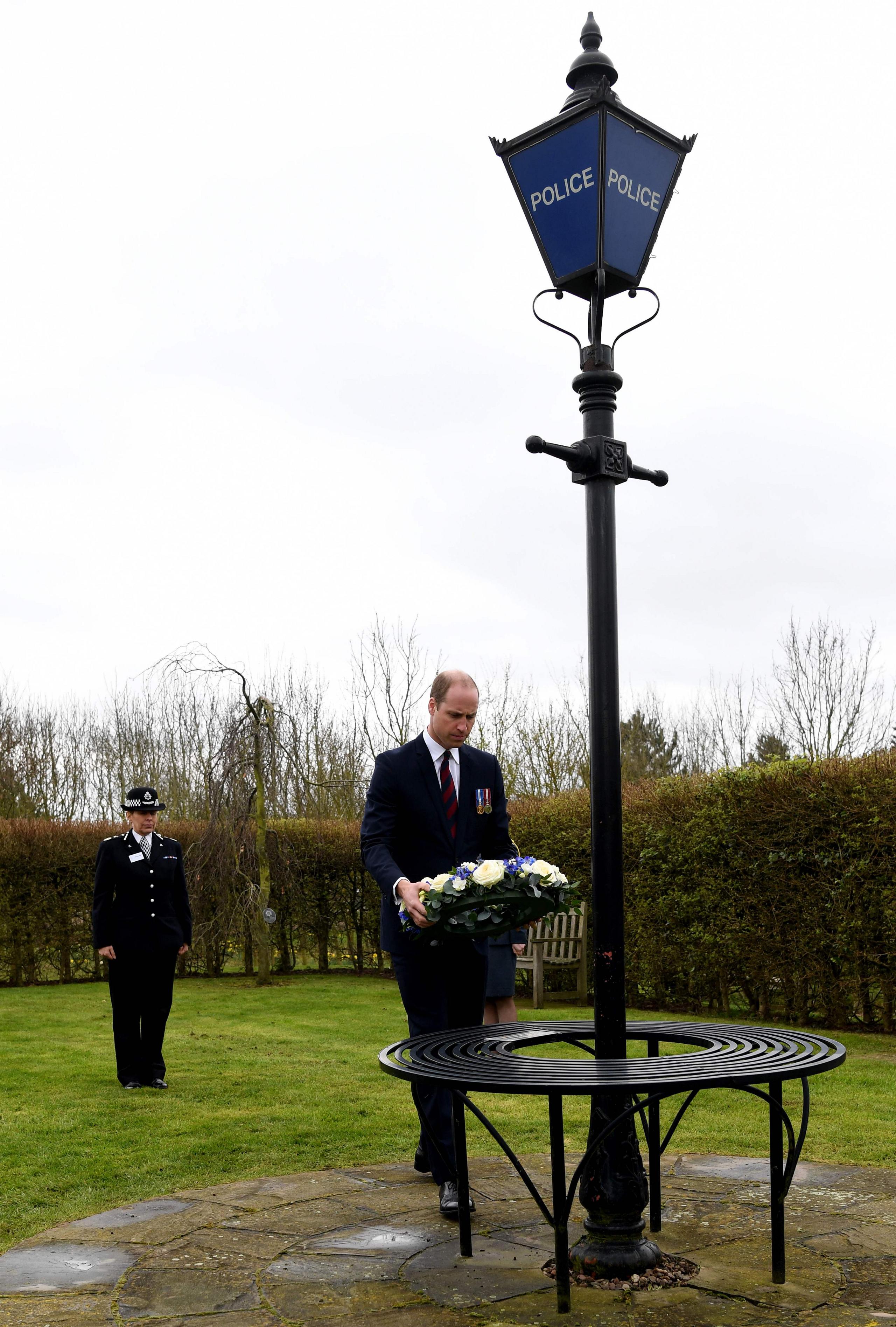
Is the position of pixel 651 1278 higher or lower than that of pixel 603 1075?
lower

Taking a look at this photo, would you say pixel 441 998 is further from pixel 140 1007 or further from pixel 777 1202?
pixel 140 1007

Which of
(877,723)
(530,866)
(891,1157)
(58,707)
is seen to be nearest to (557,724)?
(877,723)

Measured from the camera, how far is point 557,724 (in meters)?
23.9

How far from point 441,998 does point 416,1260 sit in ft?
3.38

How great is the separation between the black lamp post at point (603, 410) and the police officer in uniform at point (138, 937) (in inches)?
176

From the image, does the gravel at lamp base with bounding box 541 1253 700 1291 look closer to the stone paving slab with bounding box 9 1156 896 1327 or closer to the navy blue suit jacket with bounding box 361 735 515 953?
the stone paving slab with bounding box 9 1156 896 1327

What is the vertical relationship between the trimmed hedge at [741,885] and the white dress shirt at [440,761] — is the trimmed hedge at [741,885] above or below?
below

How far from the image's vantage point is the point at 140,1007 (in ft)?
24.6

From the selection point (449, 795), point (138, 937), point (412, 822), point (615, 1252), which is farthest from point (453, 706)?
point (138, 937)

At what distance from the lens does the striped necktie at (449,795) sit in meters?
4.52

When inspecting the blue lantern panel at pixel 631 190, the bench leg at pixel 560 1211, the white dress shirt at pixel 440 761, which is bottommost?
the bench leg at pixel 560 1211

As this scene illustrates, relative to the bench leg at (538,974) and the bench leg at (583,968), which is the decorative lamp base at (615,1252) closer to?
the bench leg at (538,974)

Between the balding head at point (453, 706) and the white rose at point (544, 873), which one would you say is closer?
the white rose at point (544, 873)

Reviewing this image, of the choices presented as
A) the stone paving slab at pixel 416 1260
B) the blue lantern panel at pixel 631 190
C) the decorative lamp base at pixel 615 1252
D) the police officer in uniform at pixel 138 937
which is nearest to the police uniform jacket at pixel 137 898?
the police officer in uniform at pixel 138 937
